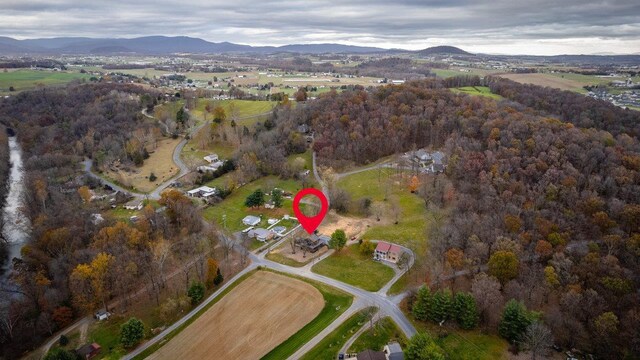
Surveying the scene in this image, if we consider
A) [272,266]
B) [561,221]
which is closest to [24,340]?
[272,266]

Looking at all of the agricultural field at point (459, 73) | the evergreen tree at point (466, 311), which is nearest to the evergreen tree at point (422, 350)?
the evergreen tree at point (466, 311)

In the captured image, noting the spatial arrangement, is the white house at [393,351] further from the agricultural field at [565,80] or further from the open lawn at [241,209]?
the agricultural field at [565,80]

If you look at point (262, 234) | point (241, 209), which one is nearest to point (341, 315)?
point (262, 234)

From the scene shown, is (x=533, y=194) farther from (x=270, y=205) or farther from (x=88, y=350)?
(x=88, y=350)

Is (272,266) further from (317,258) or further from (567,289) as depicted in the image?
(567,289)

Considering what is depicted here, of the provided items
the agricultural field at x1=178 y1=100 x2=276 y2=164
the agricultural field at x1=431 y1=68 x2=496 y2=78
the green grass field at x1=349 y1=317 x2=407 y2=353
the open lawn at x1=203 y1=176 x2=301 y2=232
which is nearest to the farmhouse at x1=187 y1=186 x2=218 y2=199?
the open lawn at x1=203 y1=176 x2=301 y2=232

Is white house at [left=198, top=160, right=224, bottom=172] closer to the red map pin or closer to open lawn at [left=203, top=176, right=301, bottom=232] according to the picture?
open lawn at [left=203, top=176, right=301, bottom=232]

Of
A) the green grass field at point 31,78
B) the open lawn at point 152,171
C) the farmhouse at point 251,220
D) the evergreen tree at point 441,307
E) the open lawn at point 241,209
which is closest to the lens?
the evergreen tree at point 441,307
